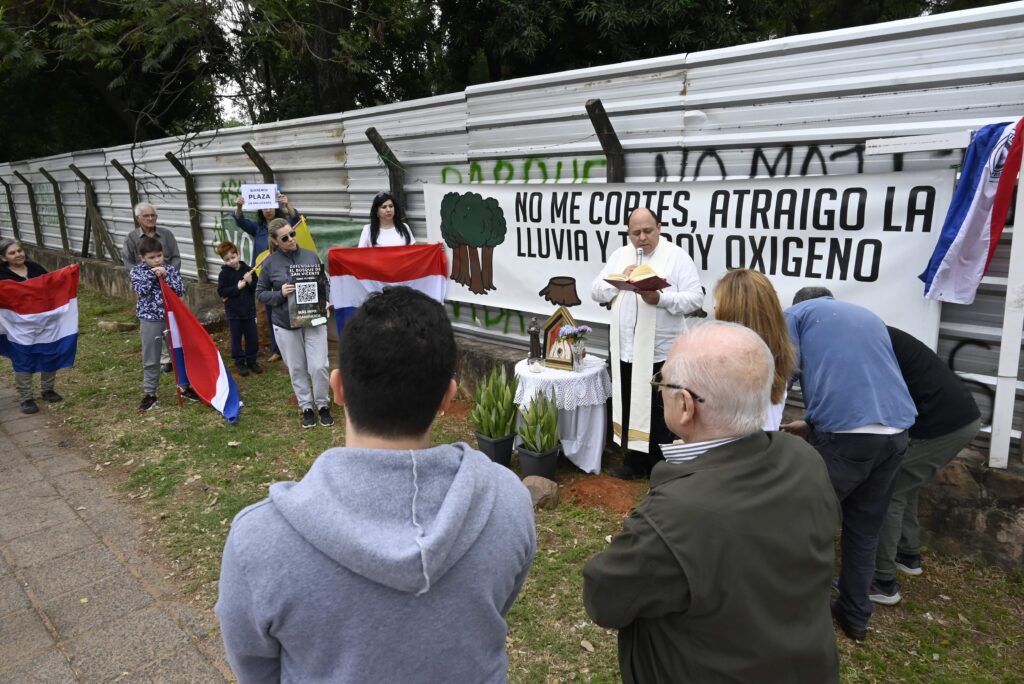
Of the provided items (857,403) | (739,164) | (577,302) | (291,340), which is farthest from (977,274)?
(291,340)

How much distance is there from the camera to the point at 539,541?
4.06 meters

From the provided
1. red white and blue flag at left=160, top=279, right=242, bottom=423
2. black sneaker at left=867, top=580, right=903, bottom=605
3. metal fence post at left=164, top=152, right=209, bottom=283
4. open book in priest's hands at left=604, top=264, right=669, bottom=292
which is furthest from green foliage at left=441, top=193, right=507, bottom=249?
metal fence post at left=164, top=152, right=209, bottom=283

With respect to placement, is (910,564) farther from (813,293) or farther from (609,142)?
(609,142)

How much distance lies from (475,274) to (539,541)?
3277 mm

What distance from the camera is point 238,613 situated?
3.83 feet

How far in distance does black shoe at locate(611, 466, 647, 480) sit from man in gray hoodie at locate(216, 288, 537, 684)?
368 centimetres

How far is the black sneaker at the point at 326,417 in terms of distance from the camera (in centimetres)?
618

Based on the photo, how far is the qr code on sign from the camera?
5742 mm

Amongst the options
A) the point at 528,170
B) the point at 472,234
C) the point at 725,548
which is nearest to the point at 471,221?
the point at 472,234

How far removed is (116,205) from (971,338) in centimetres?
1486

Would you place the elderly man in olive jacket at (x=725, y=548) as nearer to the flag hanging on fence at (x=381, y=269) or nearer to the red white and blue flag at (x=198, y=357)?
the flag hanging on fence at (x=381, y=269)

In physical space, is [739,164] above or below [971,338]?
above

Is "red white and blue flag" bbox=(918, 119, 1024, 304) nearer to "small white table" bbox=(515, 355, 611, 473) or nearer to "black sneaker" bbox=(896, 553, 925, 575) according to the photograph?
"black sneaker" bbox=(896, 553, 925, 575)

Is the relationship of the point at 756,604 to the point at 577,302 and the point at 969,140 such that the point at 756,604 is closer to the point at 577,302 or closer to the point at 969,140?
the point at 969,140
